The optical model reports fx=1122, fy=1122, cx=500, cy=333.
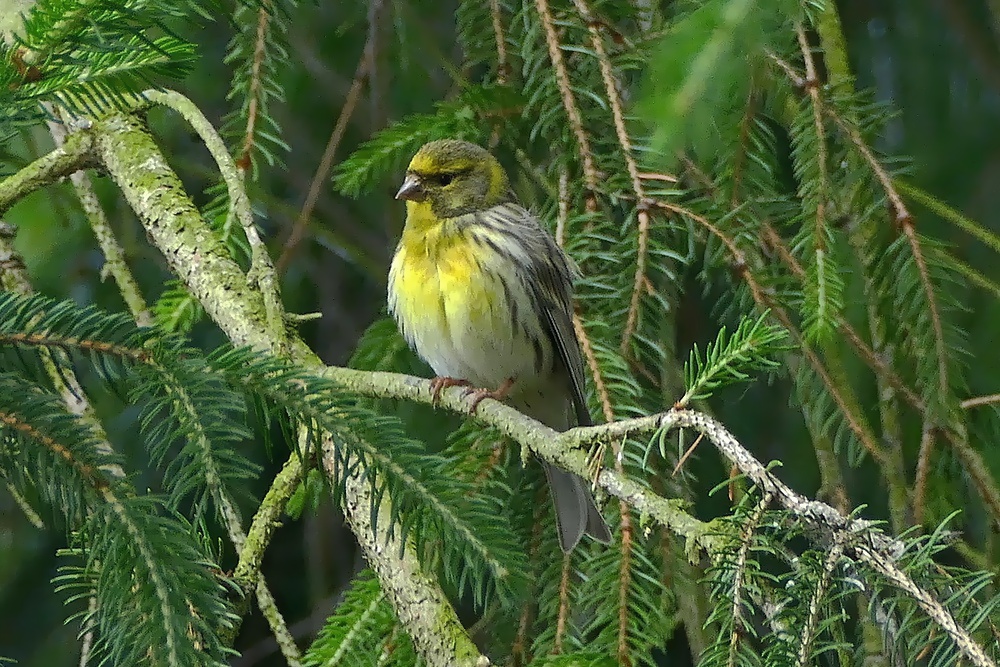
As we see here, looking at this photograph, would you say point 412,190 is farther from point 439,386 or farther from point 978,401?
point 978,401

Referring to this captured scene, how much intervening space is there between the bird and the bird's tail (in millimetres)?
181

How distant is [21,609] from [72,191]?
1263 millimetres

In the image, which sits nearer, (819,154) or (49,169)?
(819,154)

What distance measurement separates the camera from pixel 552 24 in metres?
2.10

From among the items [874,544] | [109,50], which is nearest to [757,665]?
[874,544]

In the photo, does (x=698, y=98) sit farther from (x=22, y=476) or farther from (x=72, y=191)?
(x=72, y=191)

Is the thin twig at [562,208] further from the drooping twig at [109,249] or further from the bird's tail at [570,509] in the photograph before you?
the drooping twig at [109,249]

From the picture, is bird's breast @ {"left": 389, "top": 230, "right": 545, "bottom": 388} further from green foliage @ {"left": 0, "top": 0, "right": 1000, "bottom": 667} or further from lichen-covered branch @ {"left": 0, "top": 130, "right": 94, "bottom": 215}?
lichen-covered branch @ {"left": 0, "top": 130, "right": 94, "bottom": 215}

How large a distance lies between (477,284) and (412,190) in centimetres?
28

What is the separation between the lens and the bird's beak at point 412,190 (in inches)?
101

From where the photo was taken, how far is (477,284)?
2.48 meters

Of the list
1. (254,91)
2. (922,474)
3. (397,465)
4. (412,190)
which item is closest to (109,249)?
(254,91)

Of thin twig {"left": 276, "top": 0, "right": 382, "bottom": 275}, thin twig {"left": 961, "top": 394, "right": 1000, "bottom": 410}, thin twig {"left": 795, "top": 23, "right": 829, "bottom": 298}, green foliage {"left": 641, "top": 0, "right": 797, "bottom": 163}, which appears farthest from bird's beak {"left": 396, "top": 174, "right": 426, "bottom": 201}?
green foliage {"left": 641, "top": 0, "right": 797, "bottom": 163}

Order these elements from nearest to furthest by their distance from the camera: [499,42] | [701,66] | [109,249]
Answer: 1. [701,66]
2. [109,249]
3. [499,42]
